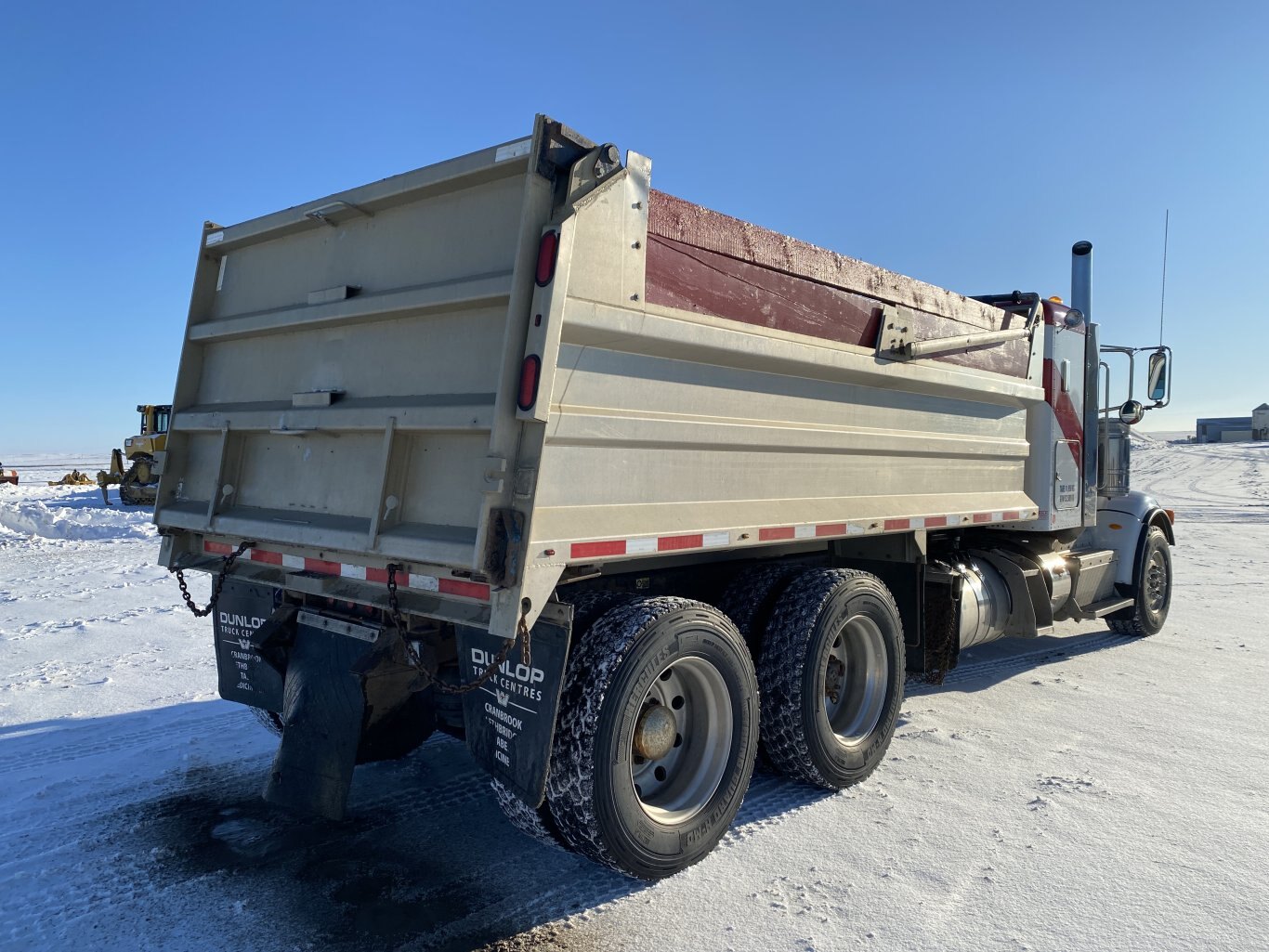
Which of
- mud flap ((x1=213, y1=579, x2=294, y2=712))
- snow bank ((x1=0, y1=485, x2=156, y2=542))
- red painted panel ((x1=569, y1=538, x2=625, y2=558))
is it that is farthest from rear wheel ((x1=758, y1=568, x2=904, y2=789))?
snow bank ((x1=0, y1=485, x2=156, y2=542))

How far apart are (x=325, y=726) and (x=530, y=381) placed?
6.14 feet

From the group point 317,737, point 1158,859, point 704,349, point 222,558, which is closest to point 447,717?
point 317,737

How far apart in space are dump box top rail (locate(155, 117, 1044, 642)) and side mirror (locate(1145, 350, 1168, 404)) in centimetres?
389

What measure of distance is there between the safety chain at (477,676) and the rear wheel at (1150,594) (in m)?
7.13

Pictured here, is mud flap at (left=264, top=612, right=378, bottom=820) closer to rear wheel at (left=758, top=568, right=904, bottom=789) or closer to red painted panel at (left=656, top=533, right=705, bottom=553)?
red painted panel at (left=656, top=533, right=705, bottom=553)

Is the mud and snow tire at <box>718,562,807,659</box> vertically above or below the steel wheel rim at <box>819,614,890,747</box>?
above

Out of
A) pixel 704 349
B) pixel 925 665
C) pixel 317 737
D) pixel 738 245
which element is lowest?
pixel 317 737

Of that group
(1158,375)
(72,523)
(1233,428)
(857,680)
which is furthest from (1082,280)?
(1233,428)

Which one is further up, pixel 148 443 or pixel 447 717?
pixel 148 443

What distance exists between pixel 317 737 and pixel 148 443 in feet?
65.4

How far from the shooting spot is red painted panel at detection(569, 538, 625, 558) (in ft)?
10.1

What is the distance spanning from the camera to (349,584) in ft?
11.6

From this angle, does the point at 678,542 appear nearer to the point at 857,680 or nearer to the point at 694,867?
the point at 694,867

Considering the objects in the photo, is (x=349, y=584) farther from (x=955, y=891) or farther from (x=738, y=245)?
(x=955, y=891)
